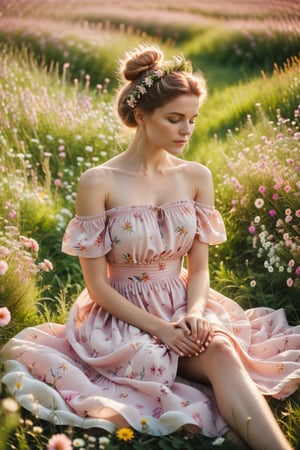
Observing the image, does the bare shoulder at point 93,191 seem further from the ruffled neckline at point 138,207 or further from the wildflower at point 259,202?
the wildflower at point 259,202

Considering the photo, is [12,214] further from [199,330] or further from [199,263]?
[199,330]

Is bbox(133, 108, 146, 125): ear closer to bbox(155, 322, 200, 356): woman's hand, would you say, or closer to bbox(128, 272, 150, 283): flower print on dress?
bbox(128, 272, 150, 283): flower print on dress

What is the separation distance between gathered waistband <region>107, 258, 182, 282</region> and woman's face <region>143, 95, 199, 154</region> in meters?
0.56

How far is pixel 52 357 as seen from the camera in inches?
133

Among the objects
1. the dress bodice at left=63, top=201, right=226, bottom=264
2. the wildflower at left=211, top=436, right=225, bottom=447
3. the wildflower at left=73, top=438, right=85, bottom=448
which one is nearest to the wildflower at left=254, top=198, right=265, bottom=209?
the dress bodice at left=63, top=201, right=226, bottom=264

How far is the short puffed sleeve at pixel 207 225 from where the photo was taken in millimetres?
3625

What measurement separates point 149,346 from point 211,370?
288 mm

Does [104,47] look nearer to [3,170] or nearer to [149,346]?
[3,170]

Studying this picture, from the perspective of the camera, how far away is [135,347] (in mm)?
3260

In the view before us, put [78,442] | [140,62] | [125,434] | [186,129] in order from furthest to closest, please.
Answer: [140,62]
[186,129]
[125,434]
[78,442]

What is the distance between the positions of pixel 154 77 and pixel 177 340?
46.2 inches

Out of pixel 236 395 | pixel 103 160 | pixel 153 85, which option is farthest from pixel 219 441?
pixel 103 160

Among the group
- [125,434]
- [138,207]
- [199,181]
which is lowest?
[125,434]

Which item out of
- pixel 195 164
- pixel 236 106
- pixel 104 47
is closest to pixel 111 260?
pixel 195 164
